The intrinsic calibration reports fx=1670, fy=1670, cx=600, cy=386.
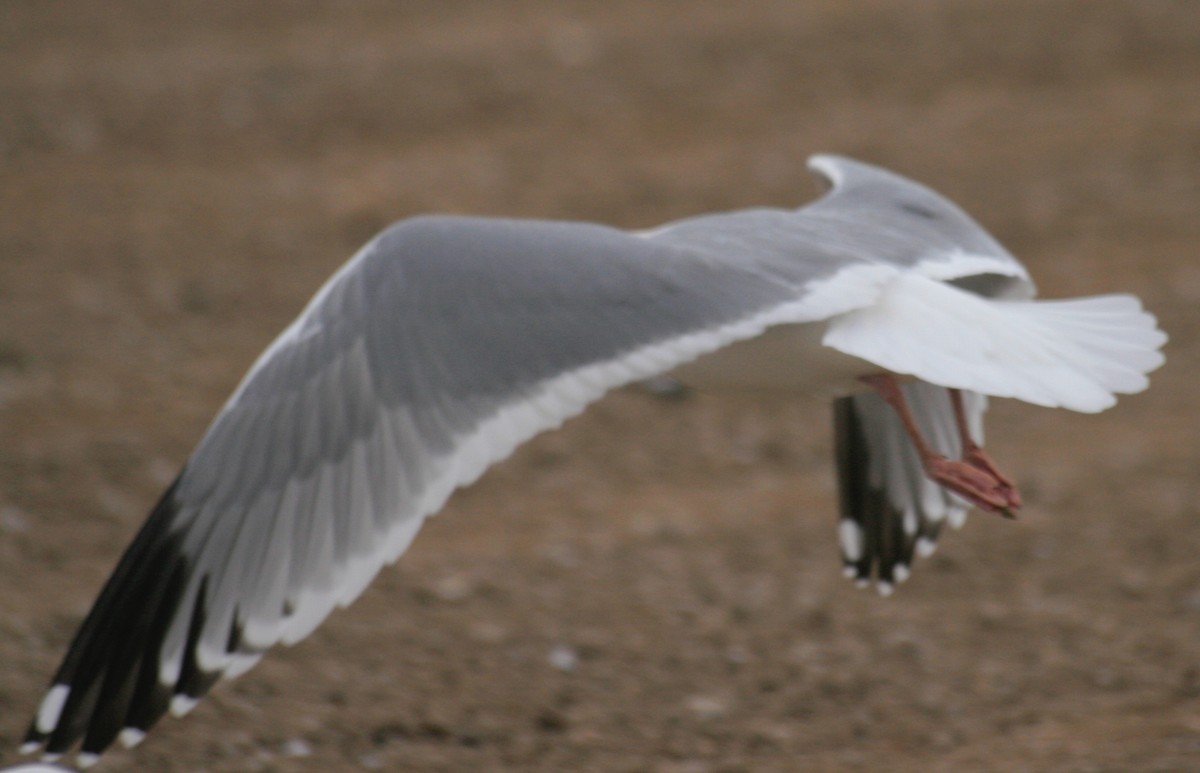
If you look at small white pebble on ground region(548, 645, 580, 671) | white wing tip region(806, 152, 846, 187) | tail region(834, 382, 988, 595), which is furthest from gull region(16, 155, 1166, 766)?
small white pebble on ground region(548, 645, 580, 671)

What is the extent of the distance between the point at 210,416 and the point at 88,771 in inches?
75.1

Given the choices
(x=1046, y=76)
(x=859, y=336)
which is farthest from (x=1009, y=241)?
(x=859, y=336)

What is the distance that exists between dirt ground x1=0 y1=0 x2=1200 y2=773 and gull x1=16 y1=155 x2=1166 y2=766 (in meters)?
0.69

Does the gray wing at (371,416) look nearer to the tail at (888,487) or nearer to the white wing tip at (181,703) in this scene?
the white wing tip at (181,703)

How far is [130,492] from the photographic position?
13.5 ft

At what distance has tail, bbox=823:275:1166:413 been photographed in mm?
2404

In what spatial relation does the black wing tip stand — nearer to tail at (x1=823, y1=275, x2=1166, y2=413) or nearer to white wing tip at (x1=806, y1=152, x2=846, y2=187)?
tail at (x1=823, y1=275, x2=1166, y2=413)

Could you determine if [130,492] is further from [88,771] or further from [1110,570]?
[1110,570]

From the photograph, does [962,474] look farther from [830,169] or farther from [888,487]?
[830,169]

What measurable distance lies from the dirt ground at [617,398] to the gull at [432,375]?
69cm

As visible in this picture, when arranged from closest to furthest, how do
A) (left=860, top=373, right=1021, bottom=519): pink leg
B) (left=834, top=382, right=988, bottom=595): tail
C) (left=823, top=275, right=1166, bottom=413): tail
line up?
(left=823, top=275, right=1166, bottom=413): tail → (left=860, top=373, right=1021, bottom=519): pink leg → (left=834, top=382, right=988, bottom=595): tail

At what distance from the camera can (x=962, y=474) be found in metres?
2.72

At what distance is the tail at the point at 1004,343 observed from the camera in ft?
7.89

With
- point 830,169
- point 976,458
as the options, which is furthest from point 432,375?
point 830,169
